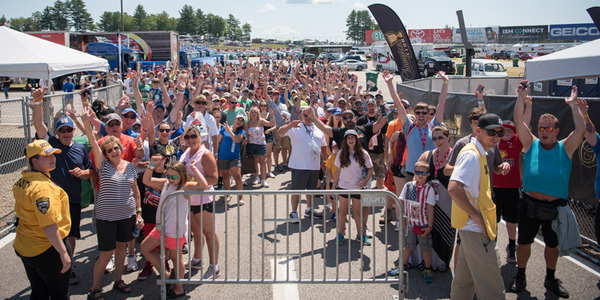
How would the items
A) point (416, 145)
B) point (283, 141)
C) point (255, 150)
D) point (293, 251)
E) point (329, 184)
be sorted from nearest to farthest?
point (293, 251) → point (416, 145) → point (329, 184) → point (255, 150) → point (283, 141)

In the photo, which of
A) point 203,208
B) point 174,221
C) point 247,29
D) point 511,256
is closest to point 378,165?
point 511,256

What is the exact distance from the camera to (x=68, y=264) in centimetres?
337

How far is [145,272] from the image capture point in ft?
14.8

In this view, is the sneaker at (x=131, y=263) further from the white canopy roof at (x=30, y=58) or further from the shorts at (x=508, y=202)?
the white canopy roof at (x=30, y=58)

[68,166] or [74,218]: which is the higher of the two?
[68,166]

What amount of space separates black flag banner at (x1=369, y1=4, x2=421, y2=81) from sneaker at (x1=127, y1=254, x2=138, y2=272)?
14.1 metres

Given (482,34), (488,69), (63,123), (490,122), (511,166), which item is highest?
(482,34)

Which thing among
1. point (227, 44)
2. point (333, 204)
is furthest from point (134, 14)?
point (333, 204)

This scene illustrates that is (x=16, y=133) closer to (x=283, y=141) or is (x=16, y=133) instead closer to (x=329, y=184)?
(x=283, y=141)

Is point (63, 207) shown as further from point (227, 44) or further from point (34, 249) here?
point (227, 44)

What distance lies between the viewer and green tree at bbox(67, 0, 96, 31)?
395 feet

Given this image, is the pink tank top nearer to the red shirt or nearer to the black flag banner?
the red shirt

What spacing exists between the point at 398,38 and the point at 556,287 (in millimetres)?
13549

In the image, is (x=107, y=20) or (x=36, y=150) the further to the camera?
(x=107, y=20)
